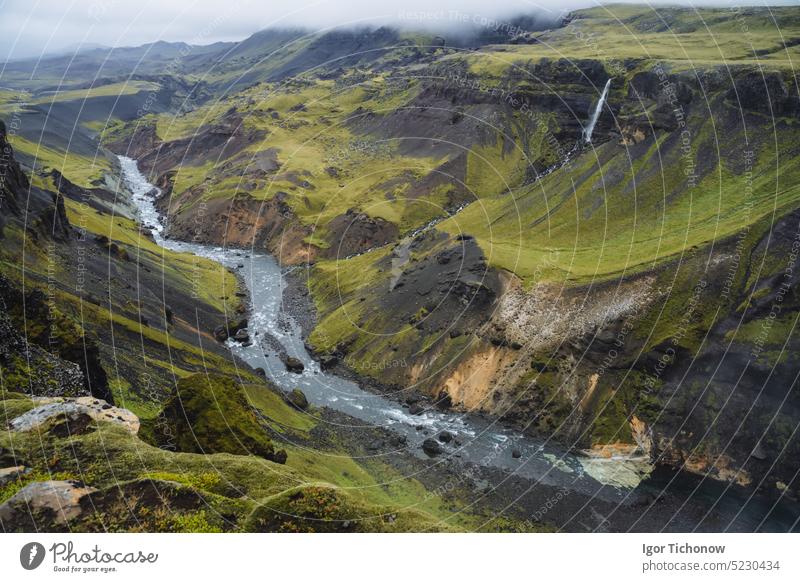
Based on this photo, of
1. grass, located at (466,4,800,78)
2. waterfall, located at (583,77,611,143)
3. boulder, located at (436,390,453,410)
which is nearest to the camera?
boulder, located at (436,390,453,410)

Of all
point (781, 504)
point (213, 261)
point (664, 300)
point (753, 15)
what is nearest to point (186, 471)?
point (781, 504)

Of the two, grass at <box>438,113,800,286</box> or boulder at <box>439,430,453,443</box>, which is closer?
boulder at <box>439,430,453,443</box>

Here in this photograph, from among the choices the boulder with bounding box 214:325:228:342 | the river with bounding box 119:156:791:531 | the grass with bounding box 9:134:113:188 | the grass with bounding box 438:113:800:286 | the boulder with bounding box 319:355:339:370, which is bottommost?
the river with bounding box 119:156:791:531

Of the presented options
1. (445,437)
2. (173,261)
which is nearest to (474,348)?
(445,437)

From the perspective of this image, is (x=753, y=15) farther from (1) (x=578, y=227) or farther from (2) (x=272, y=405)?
(2) (x=272, y=405)

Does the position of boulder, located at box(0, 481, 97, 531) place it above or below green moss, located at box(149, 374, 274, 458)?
above

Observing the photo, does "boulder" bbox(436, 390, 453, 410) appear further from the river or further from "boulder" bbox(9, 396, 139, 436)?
"boulder" bbox(9, 396, 139, 436)

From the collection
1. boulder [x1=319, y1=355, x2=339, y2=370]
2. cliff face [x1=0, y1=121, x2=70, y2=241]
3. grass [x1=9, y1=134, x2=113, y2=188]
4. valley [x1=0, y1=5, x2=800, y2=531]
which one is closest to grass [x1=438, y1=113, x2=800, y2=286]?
valley [x1=0, y1=5, x2=800, y2=531]

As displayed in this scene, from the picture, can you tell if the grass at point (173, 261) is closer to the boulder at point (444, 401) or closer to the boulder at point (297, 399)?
the boulder at point (297, 399)
